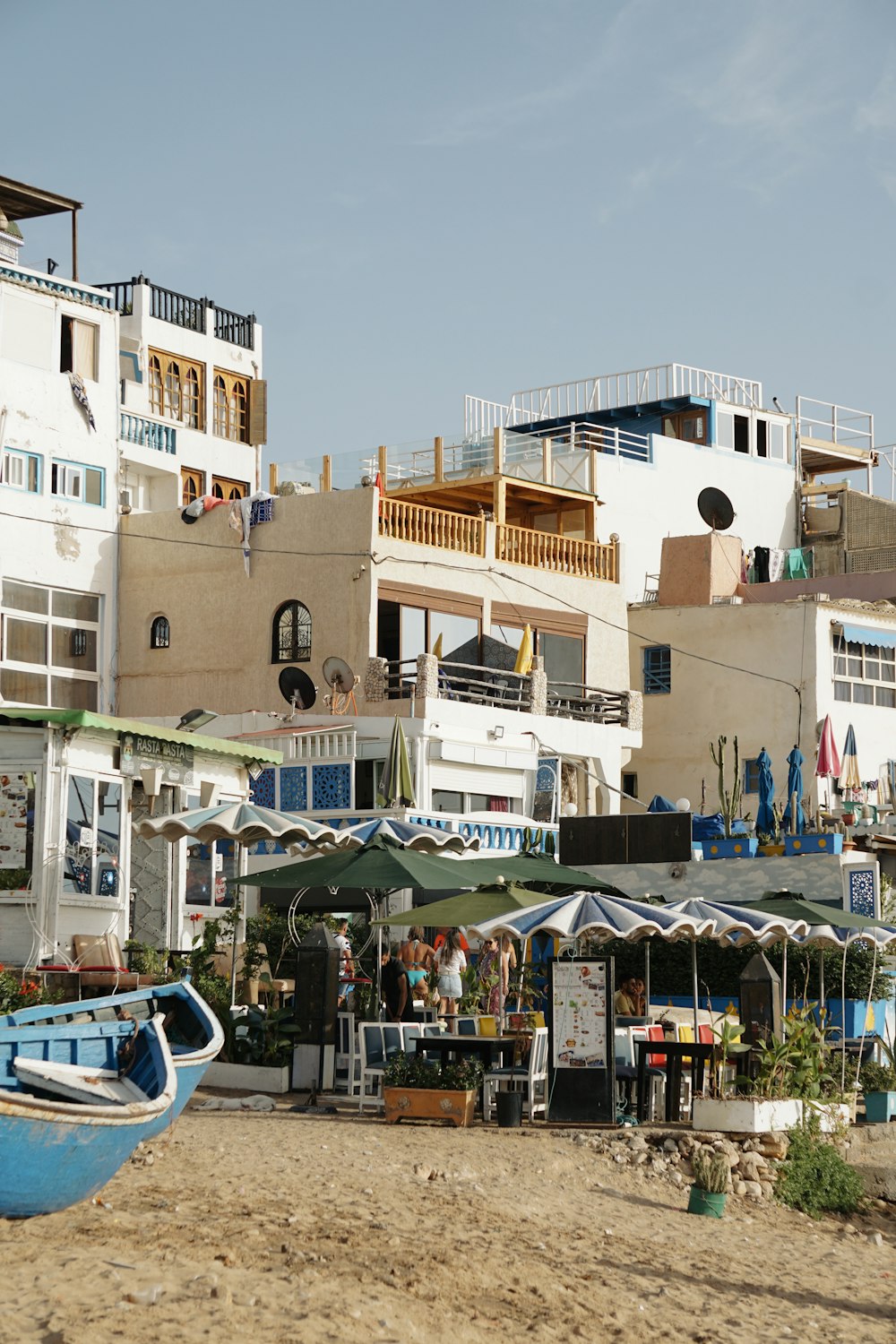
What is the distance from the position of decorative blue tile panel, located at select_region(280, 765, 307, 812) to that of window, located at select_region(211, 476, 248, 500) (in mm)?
14663

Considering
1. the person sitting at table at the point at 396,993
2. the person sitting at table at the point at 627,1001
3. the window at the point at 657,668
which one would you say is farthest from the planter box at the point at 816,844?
the window at the point at 657,668

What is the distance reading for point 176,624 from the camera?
118ft

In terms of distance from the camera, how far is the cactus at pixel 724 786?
34844 millimetres

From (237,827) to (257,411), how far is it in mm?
27887

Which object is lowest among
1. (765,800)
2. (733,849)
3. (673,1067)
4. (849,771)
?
(673,1067)

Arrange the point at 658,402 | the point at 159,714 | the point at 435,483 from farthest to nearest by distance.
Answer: the point at 658,402
the point at 435,483
the point at 159,714

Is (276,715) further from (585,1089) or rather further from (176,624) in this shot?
(585,1089)

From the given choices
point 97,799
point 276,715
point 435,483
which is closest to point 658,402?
point 435,483

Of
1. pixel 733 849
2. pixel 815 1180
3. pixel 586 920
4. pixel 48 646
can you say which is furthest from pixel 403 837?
pixel 48 646

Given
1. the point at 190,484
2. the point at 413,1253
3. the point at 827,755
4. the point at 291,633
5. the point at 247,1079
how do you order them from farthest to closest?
1. the point at 190,484
2. the point at 827,755
3. the point at 291,633
4. the point at 247,1079
5. the point at 413,1253

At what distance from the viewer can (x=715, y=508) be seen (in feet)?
153

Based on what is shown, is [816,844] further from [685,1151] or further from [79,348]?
[79,348]

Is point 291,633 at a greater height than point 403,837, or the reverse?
point 291,633

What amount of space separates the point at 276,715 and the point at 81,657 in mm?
5723
